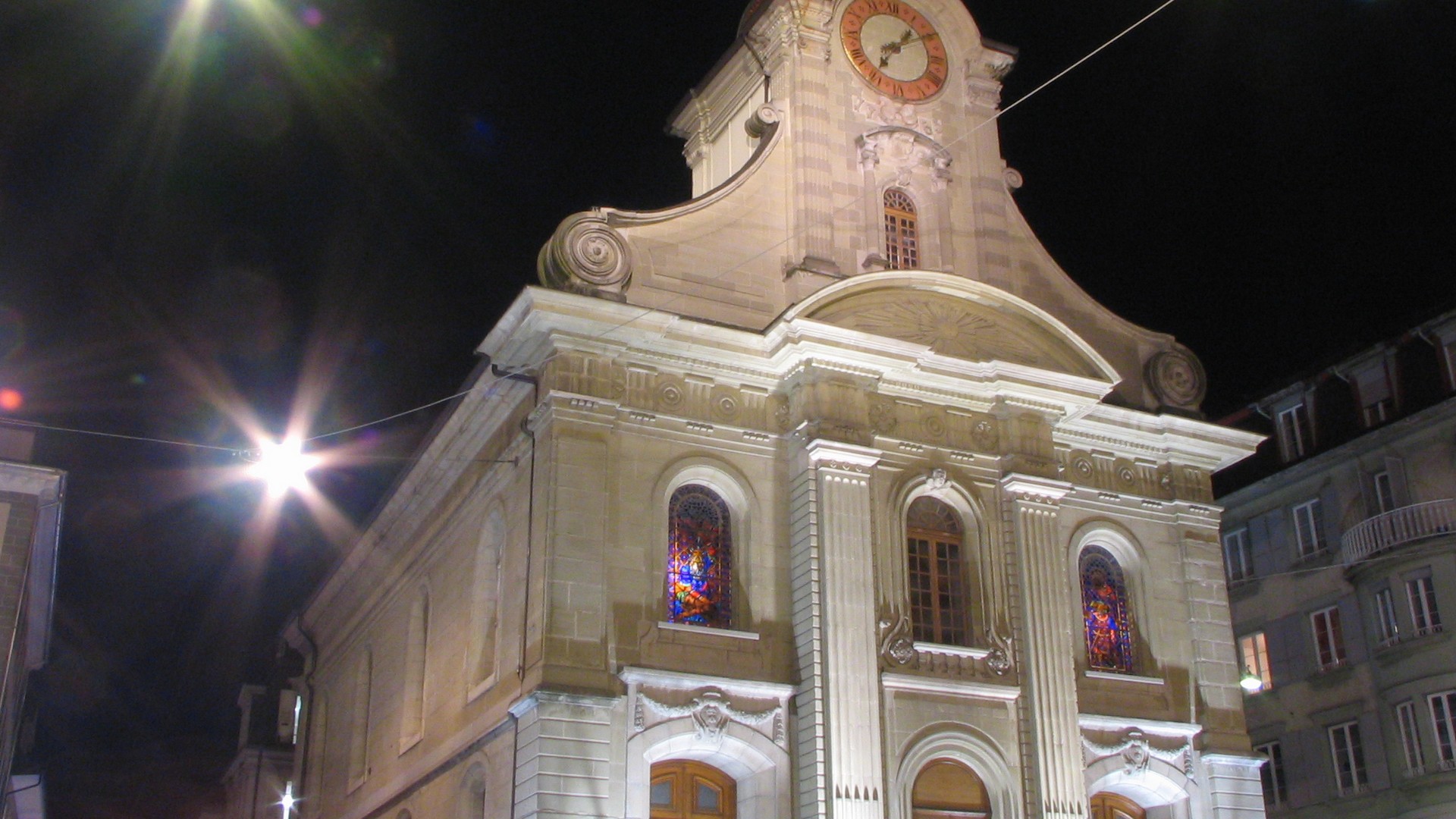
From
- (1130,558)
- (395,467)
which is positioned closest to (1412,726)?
(1130,558)

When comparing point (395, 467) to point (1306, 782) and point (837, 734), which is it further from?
point (1306, 782)

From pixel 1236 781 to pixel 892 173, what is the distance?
12.3 meters

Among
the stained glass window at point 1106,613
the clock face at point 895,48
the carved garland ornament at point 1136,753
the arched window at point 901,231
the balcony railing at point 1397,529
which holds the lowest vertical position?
the carved garland ornament at point 1136,753

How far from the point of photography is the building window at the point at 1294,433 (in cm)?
3688

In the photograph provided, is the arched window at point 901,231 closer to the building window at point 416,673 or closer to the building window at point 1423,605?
the building window at point 416,673

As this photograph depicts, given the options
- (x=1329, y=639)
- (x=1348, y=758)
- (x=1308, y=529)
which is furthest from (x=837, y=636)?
(x=1308, y=529)

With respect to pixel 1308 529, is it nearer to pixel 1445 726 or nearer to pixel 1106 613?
pixel 1445 726

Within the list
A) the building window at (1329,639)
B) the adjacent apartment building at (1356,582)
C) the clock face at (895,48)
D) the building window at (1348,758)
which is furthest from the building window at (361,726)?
the building window at (1329,639)

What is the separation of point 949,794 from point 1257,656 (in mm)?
15993

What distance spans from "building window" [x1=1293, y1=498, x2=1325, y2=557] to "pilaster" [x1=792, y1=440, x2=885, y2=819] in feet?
54.6

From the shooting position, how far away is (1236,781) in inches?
1009

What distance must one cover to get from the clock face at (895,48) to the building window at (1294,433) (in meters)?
14.6

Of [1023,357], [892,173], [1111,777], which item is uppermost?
[892,173]

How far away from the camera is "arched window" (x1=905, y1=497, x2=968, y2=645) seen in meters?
24.6
